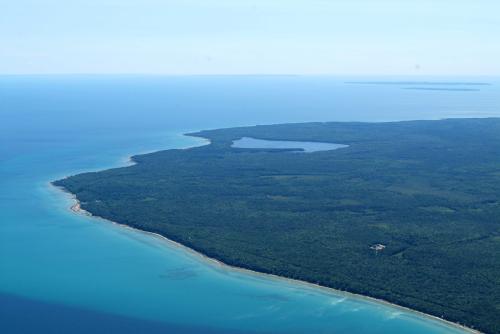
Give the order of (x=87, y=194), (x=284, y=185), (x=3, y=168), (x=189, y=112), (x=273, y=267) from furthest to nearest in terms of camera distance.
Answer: (x=189, y=112) < (x=3, y=168) < (x=284, y=185) < (x=87, y=194) < (x=273, y=267)

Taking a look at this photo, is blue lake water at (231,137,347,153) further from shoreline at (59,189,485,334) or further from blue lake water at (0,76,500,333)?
shoreline at (59,189,485,334)

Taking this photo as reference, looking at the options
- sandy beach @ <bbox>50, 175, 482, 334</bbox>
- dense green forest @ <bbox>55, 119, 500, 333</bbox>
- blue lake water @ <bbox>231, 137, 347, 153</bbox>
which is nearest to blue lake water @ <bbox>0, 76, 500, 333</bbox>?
sandy beach @ <bbox>50, 175, 482, 334</bbox>

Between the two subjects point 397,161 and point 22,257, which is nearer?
point 22,257

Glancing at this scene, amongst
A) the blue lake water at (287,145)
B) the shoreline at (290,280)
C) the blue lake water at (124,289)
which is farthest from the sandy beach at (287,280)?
the blue lake water at (287,145)

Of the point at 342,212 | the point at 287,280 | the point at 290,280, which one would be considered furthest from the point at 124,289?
the point at 342,212

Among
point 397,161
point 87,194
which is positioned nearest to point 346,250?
point 87,194

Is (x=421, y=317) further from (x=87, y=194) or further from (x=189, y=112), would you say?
(x=189, y=112)
